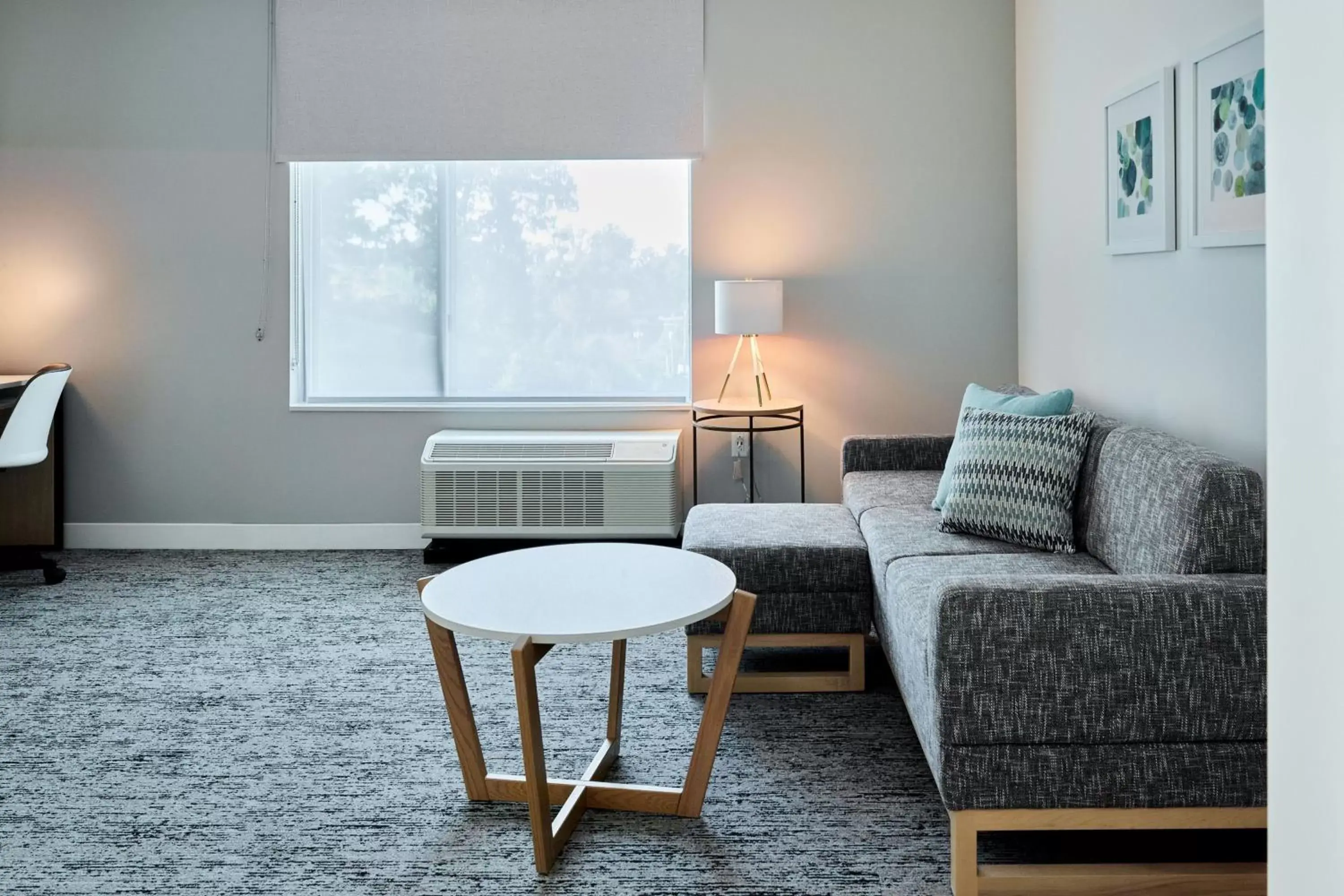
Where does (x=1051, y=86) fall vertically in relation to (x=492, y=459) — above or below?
above

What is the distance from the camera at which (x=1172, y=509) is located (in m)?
2.46

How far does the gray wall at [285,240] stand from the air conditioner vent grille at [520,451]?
0.32 metres

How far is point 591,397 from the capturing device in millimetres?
5344

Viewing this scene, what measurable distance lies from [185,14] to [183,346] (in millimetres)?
1451

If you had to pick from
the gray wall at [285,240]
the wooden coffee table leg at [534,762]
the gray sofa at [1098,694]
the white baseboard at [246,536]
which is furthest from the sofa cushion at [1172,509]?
the white baseboard at [246,536]

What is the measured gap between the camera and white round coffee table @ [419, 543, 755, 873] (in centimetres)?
223

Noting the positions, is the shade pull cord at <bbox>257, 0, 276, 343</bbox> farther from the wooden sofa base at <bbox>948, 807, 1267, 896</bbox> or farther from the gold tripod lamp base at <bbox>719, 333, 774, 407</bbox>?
the wooden sofa base at <bbox>948, 807, 1267, 896</bbox>

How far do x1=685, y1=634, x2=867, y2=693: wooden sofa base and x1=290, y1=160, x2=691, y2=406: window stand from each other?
2144 millimetres

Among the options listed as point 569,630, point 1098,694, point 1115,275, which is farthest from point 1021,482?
point 569,630

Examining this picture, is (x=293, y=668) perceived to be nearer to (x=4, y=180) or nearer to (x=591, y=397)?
(x=591, y=397)

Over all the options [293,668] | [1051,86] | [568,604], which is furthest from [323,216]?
[568,604]

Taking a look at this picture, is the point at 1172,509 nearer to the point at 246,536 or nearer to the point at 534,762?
the point at 534,762

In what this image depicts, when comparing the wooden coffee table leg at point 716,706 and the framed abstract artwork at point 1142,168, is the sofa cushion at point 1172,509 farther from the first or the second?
the wooden coffee table leg at point 716,706

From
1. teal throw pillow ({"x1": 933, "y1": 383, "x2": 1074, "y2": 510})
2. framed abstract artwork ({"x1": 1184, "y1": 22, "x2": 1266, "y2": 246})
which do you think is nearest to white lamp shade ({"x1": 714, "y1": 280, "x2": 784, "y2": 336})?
teal throw pillow ({"x1": 933, "y1": 383, "x2": 1074, "y2": 510})
